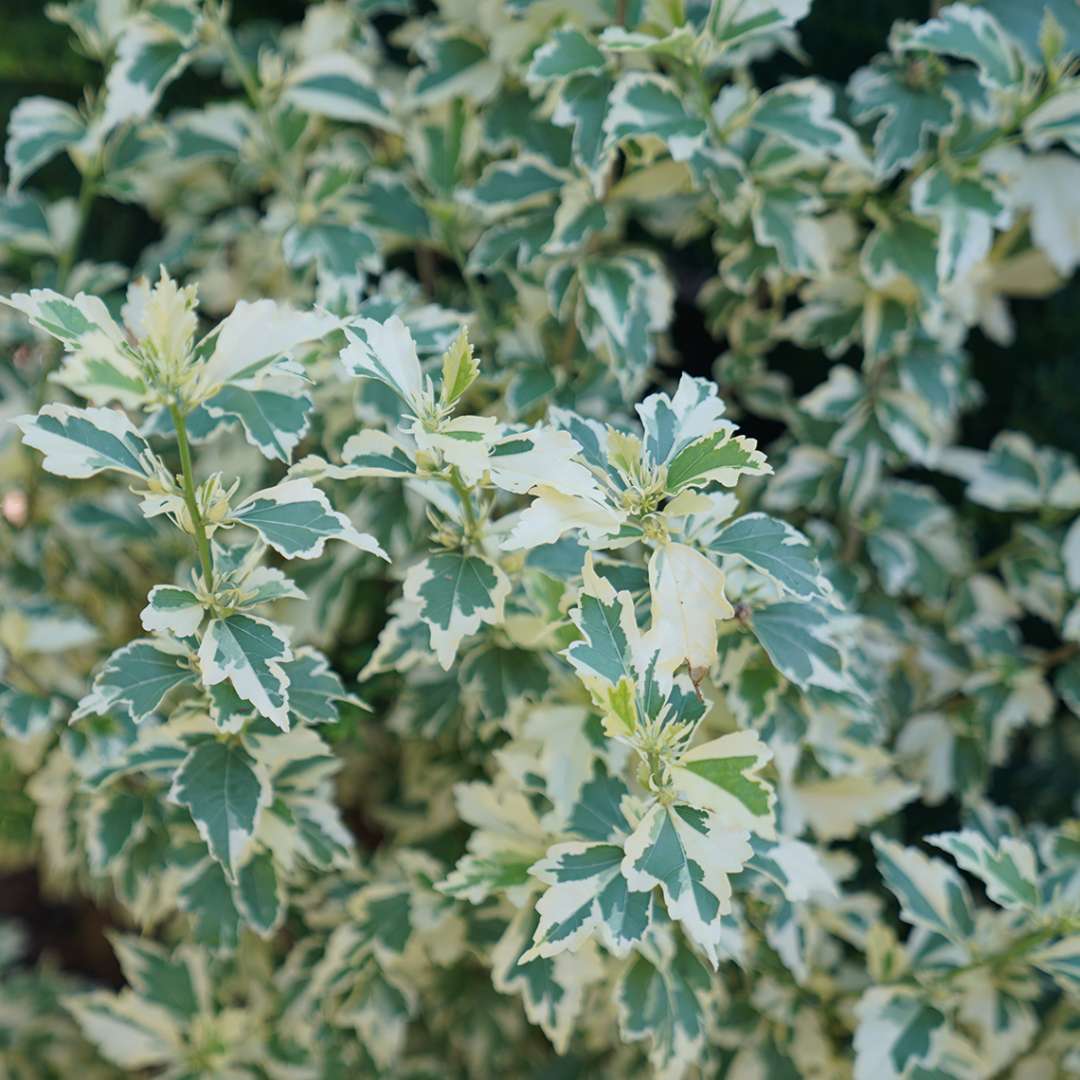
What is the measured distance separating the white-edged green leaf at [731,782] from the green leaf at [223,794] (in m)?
0.36

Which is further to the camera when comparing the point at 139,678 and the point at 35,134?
the point at 35,134

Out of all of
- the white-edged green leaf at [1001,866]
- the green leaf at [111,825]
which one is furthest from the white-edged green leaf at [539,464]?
the green leaf at [111,825]

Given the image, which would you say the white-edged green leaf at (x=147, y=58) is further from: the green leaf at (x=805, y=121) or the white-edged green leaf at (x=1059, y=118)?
the white-edged green leaf at (x=1059, y=118)

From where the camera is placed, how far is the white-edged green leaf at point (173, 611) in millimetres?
810

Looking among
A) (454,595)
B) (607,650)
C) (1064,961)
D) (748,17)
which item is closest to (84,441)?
(454,595)

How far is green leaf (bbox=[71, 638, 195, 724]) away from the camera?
2.82 feet

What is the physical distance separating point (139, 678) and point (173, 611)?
0.33 ft

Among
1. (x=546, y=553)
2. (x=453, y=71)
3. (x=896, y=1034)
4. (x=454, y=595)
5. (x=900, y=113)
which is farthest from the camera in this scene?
(x=453, y=71)

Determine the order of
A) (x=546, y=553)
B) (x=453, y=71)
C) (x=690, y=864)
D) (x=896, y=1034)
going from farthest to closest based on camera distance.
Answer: (x=453, y=71) → (x=896, y=1034) → (x=546, y=553) → (x=690, y=864)

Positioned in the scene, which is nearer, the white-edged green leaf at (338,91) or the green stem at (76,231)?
the white-edged green leaf at (338,91)

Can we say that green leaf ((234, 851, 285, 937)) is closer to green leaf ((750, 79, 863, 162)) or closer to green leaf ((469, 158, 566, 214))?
green leaf ((469, 158, 566, 214))

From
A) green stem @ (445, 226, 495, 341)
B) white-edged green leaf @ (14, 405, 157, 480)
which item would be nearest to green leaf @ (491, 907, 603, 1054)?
white-edged green leaf @ (14, 405, 157, 480)

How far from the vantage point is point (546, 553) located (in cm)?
103

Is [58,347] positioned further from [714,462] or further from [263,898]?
[714,462]
